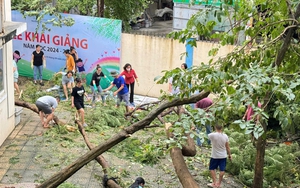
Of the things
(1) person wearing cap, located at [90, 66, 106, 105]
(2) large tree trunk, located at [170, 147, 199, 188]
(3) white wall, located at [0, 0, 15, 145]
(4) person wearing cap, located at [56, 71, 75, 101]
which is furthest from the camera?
(4) person wearing cap, located at [56, 71, 75, 101]

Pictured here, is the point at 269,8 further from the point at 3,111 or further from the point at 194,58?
the point at 194,58

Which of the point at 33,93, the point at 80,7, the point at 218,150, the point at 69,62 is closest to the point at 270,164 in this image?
the point at 218,150

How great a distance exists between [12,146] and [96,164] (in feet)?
7.33

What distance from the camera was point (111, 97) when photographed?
49.9 feet

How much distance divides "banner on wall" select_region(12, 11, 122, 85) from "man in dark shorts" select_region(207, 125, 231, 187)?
7.57 meters

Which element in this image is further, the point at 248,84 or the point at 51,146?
the point at 51,146

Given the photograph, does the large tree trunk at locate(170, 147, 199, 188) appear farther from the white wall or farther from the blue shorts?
the white wall

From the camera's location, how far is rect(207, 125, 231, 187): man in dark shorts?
909cm

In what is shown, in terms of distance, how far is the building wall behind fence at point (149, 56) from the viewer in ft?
52.3

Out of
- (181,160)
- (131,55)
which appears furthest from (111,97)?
(181,160)

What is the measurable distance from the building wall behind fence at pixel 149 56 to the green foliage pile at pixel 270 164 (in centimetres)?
540

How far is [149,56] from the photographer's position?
16.4m

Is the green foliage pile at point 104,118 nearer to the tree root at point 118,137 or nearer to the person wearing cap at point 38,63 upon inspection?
the person wearing cap at point 38,63

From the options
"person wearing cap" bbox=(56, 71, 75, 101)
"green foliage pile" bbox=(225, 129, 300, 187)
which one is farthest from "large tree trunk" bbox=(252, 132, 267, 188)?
"person wearing cap" bbox=(56, 71, 75, 101)
